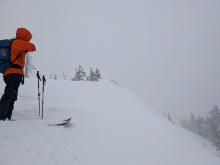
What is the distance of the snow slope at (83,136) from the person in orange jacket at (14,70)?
38.5 inches

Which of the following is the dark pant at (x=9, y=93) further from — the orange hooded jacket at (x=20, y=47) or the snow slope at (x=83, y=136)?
the snow slope at (x=83, y=136)

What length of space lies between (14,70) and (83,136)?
375cm

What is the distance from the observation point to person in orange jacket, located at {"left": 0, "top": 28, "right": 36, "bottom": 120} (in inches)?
365

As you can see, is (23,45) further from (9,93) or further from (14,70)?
(9,93)

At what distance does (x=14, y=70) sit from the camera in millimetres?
9391

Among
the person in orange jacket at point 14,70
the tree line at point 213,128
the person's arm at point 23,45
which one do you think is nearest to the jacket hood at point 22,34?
the person in orange jacket at point 14,70

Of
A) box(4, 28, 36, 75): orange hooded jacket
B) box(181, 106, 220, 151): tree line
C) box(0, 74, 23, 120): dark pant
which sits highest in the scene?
box(4, 28, 36, 75): orange hooded jacket

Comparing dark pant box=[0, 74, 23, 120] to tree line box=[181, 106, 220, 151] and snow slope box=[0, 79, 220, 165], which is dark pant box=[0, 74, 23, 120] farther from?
tree line box=[181, 106, 220, 151]

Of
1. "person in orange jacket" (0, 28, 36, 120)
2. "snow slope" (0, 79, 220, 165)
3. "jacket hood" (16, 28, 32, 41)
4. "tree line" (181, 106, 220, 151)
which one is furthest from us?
"tree line" (181, 106, 220, 151)

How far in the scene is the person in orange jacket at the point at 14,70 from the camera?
9.27 meters

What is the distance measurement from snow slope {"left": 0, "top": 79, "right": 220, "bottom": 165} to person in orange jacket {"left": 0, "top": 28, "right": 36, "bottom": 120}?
977mm

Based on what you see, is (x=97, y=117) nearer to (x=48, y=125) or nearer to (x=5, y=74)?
(x=48, y=125)

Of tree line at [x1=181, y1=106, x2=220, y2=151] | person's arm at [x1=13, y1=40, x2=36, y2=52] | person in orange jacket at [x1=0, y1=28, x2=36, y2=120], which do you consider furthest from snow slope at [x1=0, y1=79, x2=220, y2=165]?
tree line at [x1=181, y1=106, x2=220, y2=151]

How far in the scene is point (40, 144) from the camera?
24.0 ft
